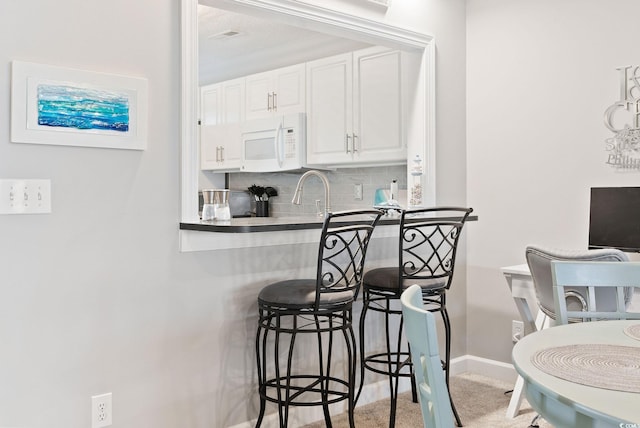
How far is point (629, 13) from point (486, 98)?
930 mm

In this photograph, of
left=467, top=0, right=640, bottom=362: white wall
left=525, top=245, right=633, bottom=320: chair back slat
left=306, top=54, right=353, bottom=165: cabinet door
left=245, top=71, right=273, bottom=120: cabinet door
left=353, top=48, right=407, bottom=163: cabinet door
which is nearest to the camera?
left=525, top=245, right=633, bottom=320: chair back slat

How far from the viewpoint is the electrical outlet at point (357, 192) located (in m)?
4.69

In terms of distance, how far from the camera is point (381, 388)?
3.51 m

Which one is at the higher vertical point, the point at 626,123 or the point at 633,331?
the point at 626,123

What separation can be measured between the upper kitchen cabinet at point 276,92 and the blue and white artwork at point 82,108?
92.5 inches

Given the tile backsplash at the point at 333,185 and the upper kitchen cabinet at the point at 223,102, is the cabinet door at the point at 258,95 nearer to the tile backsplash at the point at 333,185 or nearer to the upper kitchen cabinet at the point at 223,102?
the upper kitchen cabinet at the point at 223,102

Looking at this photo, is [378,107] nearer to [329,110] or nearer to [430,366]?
[329,110]

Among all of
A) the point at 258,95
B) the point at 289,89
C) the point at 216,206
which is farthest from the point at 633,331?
the point at 258,95

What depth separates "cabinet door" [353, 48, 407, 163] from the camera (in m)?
3.97

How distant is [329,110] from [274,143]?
23.3 inches

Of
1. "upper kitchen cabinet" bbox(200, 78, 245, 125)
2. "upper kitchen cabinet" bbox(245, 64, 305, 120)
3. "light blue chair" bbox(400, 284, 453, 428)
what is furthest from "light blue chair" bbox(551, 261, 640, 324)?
"upper kitchen cabinet" bbox(200, 78, 245, 125)

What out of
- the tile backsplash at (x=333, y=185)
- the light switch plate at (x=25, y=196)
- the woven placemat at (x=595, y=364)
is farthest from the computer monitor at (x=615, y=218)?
the light switch plate at (x=25, y=196)

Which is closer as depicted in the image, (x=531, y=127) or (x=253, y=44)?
(x=531, y=127)

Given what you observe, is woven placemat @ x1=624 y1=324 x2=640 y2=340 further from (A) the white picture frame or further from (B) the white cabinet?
(B) the white cabinet
